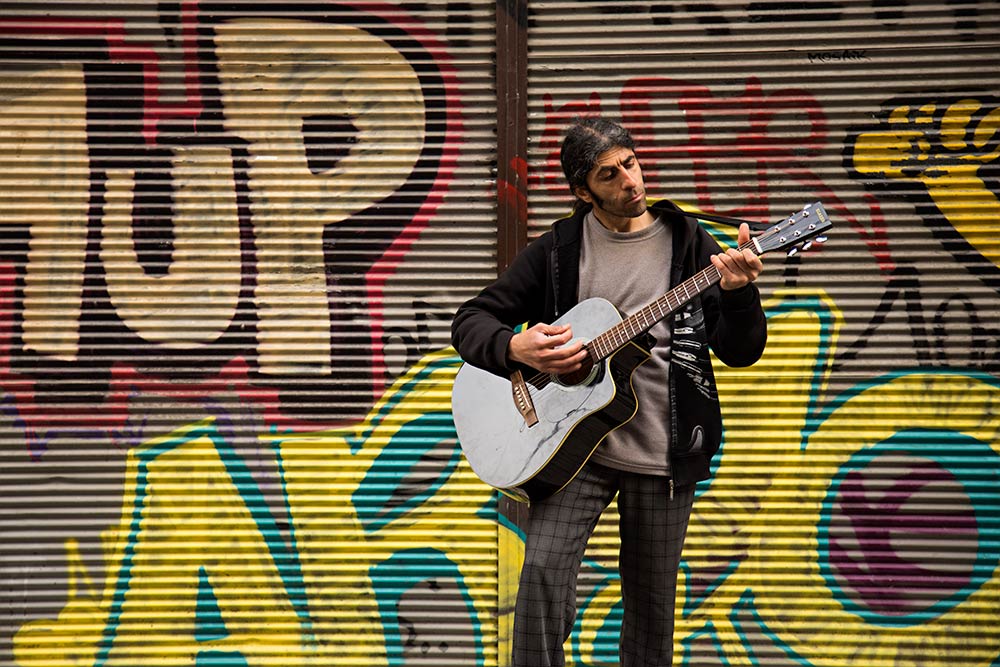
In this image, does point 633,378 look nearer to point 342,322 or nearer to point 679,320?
point 679,320

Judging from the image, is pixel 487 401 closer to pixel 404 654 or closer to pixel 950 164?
pixel 404 654

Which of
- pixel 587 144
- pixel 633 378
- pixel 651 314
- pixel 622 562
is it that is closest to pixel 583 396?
A: pixel 633 378

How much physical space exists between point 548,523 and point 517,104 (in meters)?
Result: 2.06

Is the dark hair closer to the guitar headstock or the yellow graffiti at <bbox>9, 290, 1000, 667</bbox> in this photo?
the guitar headstock

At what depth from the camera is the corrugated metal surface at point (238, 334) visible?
4.46 meters

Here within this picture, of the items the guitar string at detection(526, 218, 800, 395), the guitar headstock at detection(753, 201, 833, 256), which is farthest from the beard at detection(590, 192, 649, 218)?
the guitar headstock at detection(753, 201, 833, 256)

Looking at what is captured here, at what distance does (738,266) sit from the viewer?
2873 millimetres

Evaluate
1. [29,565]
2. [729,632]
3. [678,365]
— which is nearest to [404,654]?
[729,632]

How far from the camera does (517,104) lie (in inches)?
173

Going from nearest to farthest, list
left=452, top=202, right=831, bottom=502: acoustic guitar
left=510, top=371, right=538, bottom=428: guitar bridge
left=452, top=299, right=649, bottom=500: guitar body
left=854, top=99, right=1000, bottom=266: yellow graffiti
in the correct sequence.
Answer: left=452, top=202, right=831, bottom=502: acoustic guitar → left=452, top=299, right=649, bottom=500: guitar body → left=510, top=371, right=538, bottom=428: guitar bridge → left=854, top=99, right=1000, bottom=266: yellow graffiti

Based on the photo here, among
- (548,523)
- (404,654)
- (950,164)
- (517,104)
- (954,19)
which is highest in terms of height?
(954,19)

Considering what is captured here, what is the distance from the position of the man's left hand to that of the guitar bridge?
74cm

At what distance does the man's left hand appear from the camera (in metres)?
2.85

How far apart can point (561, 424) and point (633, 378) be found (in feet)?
0.90
